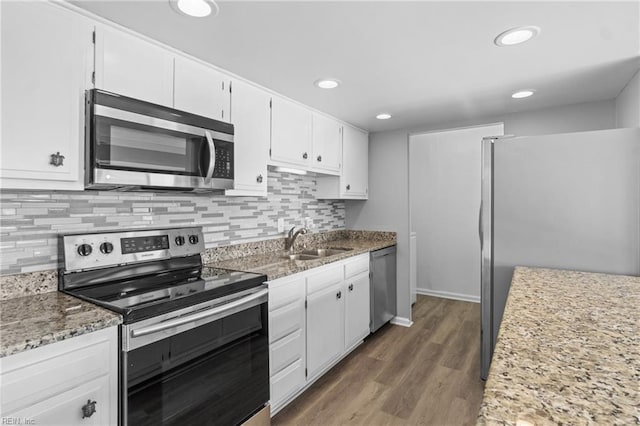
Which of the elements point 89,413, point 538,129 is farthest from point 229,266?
point 538,129

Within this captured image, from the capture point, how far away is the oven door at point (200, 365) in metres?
1.29

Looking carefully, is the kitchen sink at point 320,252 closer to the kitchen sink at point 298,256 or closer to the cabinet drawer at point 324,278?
the kitchen sink at point 298,256

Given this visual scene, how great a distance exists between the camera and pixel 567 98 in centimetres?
273

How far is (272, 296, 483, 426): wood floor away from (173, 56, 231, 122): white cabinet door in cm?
193

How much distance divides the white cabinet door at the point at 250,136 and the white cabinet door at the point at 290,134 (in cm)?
8

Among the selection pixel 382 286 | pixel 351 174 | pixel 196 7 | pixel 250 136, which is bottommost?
pixel 382 286

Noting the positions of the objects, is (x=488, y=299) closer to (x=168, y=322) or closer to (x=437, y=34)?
Answer: (x=437, y=34)

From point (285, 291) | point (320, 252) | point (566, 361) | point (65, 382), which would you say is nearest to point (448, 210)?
point (320, 252)

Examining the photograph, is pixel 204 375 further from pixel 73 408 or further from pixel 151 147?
pixel 151 147

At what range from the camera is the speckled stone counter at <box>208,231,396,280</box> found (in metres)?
2.17

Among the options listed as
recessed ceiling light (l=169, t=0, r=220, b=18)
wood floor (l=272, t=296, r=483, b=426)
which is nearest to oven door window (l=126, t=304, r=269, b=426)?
wood floor (l=272, t=296, r=483, b=426)

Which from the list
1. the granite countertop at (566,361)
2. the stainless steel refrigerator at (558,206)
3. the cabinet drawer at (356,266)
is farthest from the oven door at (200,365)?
the stainless steel refrigerator at (558,206)

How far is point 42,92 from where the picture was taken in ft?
4.44

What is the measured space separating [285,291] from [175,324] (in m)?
0.80
